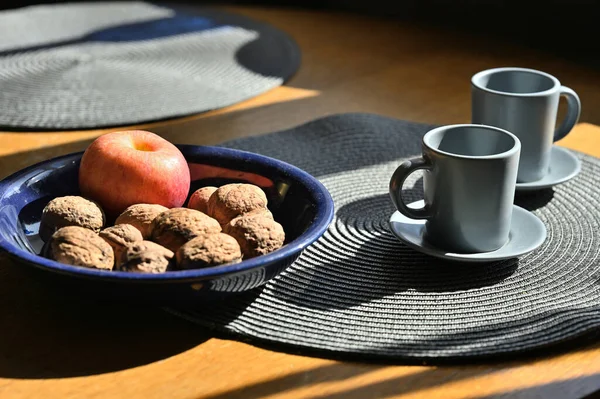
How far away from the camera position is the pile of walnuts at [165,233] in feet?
1.94

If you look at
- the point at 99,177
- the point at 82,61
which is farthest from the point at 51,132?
the point at 99,177

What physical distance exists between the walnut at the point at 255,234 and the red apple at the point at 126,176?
0.34 feet

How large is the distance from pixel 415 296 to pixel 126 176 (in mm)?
270

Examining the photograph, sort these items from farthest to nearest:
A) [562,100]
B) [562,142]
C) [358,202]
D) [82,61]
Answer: [82,61] < [562,100] < [562,142] < [358,202]

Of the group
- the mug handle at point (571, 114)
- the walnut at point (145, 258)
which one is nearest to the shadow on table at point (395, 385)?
the walnut at point (145, 258)

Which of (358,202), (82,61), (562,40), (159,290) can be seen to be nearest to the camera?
(159,290)

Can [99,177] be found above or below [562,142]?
above

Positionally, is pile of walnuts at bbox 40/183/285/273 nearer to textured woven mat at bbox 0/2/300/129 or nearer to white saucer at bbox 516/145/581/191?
white saucer at bbox 516/145/581/191

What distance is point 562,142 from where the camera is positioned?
1.04m

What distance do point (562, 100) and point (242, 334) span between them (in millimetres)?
801

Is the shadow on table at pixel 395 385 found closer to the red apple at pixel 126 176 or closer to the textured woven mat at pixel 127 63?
the red apple at pixel 126 176

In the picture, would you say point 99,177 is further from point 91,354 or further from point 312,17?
point 312,17

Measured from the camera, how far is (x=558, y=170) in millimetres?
869

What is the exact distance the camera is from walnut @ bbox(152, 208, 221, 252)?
62cm
